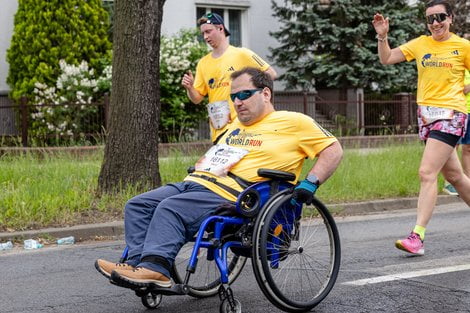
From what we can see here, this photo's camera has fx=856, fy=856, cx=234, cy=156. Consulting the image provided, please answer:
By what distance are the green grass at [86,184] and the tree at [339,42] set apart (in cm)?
794

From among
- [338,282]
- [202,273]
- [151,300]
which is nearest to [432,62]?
[338,282]

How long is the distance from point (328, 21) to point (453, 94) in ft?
48.9

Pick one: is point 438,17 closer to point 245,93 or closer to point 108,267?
point 245,93

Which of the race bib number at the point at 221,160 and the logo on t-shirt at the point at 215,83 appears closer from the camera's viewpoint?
the race bib number at the point at 221,160

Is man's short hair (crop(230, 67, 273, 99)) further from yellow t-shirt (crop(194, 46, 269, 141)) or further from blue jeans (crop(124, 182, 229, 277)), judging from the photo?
yellow t-shirt (crop(194, 46, 269, 141))

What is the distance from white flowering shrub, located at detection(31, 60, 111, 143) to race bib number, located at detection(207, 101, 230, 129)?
882cm

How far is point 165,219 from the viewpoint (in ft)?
15.1

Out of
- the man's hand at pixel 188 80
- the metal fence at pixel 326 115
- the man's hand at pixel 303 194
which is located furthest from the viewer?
the metal fence at pixel 326 115

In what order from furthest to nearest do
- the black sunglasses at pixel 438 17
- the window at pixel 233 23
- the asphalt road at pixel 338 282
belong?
the window at pixel 233 23 < the black sunglasses at pixel 438 17 < the asphalt road at pixel 338 282

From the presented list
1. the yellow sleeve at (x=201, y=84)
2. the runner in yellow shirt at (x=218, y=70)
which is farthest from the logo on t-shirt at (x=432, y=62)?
the yellow sleeve at (x=201, y=84)

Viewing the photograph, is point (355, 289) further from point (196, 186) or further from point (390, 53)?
point (390, 53)

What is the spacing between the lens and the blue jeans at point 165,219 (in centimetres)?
452

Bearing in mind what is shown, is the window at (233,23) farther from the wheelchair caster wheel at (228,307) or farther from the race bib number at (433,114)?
the wheelchair caster wheel at (228,307)

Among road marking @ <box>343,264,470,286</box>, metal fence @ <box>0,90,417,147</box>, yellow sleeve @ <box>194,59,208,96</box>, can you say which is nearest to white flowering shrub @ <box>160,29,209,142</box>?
metal fence @ <box>0,90,417,147</box>
